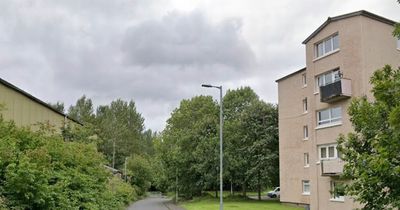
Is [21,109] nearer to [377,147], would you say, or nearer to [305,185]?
[377,147]

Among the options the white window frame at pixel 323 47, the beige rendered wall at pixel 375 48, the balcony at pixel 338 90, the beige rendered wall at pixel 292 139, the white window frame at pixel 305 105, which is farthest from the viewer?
the white window frame at pixel 305 105

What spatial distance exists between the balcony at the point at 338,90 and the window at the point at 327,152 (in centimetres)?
342

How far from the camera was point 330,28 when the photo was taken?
31.2 metres

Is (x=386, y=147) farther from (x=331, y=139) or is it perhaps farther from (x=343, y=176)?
(x=331, y=139)

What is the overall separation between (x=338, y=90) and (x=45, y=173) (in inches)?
856

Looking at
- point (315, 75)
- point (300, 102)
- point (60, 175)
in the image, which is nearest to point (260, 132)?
point (300, 102)

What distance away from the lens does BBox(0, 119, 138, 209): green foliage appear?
1076cm

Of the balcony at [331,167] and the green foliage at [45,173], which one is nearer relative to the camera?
the green foliage at [45,173]

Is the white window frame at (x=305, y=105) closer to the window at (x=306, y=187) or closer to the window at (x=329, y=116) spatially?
the window at (x=329, y=116)

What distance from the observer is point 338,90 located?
1142 inches

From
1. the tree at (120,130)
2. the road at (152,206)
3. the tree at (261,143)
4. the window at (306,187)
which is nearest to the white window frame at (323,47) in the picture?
the window at (306,187)

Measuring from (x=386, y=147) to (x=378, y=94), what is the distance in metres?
1.23

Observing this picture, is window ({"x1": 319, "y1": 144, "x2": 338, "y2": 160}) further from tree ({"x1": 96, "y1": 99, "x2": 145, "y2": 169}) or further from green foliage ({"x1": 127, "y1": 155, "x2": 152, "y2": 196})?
tree ({"x1": 96, "y1": 99, "x2": 145, "y2": 169})

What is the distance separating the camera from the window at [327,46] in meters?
30.8
